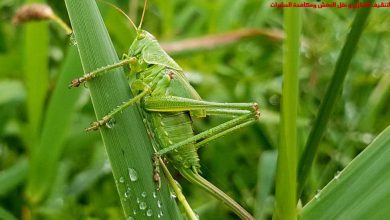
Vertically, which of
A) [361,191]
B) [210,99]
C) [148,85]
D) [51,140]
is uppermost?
[148,85]

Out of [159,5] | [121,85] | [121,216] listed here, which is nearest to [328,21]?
[159,5]

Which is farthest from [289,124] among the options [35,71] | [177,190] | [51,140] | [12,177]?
[35,71]

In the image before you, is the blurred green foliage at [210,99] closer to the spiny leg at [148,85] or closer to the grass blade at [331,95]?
the spiny leg at [148,85]

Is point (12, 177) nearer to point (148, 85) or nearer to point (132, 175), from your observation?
point (148, 85)

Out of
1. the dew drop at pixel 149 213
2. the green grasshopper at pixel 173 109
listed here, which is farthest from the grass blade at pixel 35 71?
the dew drop at pixel 149 213

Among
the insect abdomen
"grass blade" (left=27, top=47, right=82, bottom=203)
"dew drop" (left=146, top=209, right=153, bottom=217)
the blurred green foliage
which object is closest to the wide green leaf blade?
"dew drop" (left=146, top=209, right=153, bottom=217)

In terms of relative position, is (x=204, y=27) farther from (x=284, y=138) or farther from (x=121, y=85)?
(x=284, y=138)

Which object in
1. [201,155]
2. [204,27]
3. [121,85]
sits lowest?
[201,155]
